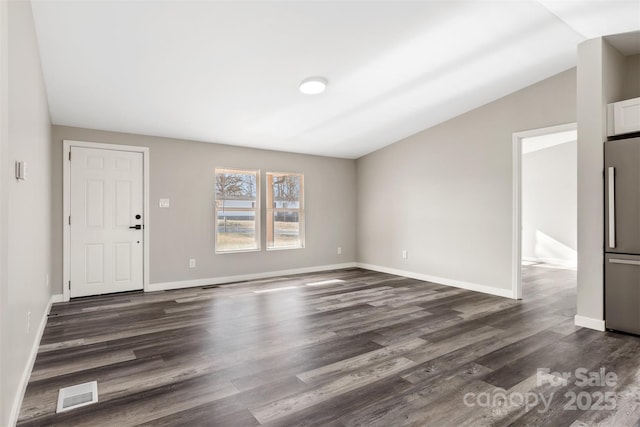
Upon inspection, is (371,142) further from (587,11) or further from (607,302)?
(607,302)

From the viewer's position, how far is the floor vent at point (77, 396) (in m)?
2.08

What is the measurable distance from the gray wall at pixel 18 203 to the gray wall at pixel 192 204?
6.05ft

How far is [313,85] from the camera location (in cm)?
394

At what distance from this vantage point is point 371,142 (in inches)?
243

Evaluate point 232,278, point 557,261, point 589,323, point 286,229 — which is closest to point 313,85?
point 286,229

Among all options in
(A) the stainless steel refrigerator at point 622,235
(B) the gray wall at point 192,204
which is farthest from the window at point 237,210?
(A) the stainless steel refrigerator at point 622,235

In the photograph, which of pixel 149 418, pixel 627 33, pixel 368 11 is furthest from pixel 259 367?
pixel 627 33

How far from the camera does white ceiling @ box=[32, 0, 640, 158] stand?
2.82 m

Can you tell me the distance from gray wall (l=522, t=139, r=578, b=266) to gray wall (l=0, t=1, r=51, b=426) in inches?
351

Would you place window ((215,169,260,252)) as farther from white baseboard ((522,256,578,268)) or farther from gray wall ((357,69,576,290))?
white baseboard ((522,256,578,268))

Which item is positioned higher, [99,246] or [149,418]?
[99,246]

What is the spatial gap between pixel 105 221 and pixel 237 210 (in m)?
1.86

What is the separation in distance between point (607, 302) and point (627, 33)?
2518 mm

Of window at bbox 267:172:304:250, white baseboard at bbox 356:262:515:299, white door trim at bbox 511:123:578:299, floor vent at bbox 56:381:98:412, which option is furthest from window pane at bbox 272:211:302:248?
floor vent at bbox 56:381:98:412
